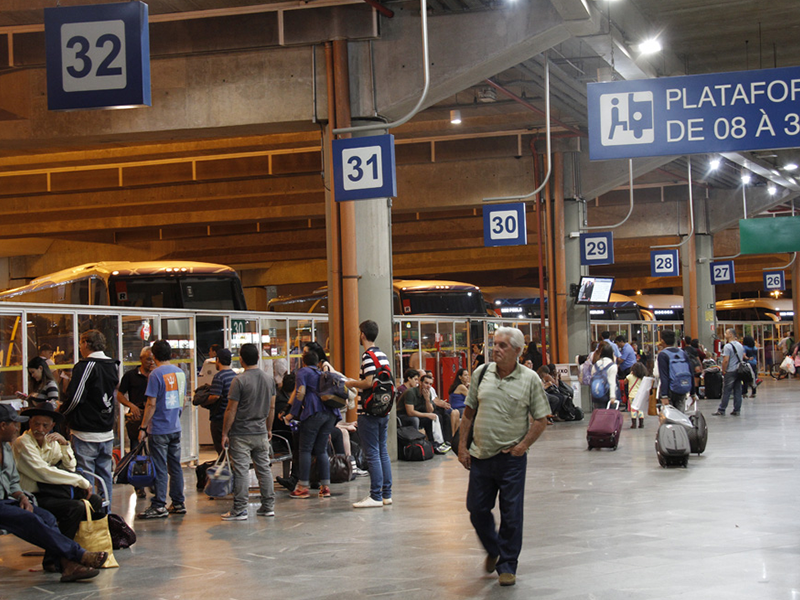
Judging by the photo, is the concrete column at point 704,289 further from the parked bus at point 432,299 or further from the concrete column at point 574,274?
the concrete column at point 574,274

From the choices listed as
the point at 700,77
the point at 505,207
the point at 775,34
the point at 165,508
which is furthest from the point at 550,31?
the point at 165,508

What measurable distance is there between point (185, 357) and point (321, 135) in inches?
151

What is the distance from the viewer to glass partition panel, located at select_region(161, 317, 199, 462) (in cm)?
1349

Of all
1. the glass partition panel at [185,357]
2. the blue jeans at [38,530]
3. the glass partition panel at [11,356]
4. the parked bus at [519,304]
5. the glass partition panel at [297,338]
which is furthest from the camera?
the parked bus at [519,304]

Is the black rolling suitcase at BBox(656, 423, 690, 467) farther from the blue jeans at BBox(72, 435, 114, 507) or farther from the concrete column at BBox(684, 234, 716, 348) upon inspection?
the concrete column at BBox(684, 234, 716, 348)

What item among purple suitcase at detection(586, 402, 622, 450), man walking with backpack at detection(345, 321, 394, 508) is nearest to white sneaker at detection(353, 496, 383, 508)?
man walking with backpack at detection(345, 321, 394, 508)

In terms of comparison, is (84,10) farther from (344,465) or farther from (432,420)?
(432,420)

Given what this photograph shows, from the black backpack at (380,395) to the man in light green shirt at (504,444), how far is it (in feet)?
9.34

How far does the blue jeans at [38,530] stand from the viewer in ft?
21.1

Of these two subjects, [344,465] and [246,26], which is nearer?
[344,465]

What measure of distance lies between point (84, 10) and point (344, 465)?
580 centimetres

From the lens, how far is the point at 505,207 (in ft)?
58.0

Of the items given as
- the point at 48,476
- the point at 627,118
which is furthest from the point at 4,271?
the point at 48,476

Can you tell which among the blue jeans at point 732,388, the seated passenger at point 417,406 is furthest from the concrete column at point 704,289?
the seated passenger at point 417,406
